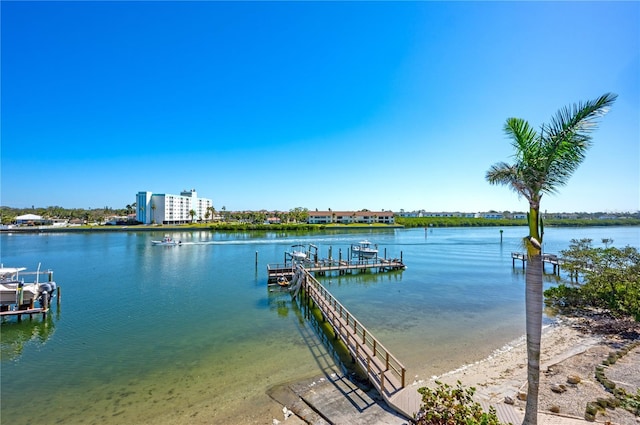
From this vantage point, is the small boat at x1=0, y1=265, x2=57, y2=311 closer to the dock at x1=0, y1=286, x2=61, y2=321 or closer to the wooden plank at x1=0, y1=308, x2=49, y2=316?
the dock at x1=0, y1=286, x2=61, y2=321

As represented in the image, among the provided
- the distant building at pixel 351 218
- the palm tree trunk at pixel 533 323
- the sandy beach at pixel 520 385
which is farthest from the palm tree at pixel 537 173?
the distant building at pixel 351 218

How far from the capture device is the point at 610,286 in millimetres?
20625

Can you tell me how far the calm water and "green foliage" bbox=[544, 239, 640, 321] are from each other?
3.72 m

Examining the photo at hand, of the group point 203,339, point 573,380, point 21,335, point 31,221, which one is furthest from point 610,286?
point 31,221

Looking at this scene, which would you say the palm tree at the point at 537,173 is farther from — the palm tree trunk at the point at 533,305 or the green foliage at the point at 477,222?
the green foliage at the point at 477,222

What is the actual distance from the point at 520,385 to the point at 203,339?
1506 cm

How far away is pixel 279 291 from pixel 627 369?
22.7 metres

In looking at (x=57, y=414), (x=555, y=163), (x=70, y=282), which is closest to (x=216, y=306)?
(x=57, y=414)

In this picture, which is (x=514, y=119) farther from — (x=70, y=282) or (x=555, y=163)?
(x=70, y=282)

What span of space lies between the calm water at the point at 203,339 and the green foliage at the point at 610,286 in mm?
3716

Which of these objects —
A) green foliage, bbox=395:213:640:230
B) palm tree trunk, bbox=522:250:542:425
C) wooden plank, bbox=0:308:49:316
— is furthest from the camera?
green foliage, bbox=395:213:640:230

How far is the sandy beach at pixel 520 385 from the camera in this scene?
372 inches

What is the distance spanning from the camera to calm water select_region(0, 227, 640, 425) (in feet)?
37.8

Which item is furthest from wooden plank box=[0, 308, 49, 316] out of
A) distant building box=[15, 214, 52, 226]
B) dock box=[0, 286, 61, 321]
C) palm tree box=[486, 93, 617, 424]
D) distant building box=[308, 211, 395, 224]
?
distant building box=[15, 214, 52, 226]
